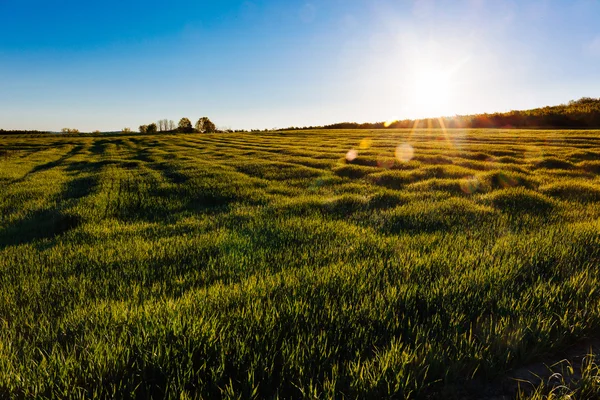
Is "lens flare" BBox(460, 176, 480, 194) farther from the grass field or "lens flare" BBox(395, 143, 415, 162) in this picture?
"lens flare" BBox(395, 143, 415, 162)

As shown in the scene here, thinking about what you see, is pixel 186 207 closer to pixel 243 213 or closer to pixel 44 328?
pixel 243 213

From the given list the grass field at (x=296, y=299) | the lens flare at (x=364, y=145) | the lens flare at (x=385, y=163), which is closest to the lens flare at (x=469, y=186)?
the grass field at (x=296, y=299)

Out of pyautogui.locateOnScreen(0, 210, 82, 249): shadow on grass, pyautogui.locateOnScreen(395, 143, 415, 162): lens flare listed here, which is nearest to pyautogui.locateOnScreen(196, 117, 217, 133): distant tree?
pyautogui.locateOnScreen(395, 143, 415, 162): lens flare

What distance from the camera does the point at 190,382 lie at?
183 cm

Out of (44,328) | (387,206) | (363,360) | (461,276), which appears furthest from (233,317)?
(387,206)

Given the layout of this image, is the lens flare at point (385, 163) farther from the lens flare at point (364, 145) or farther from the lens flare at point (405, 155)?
the lens flare at point (364, 145)

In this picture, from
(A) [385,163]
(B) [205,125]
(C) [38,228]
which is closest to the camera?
(C) [38,228]

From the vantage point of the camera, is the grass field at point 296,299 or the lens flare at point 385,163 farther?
the lens flare at point 385,163

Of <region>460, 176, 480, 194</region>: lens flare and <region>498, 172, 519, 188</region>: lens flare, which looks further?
<region>498, 172, 519, 188</region>: lens flare

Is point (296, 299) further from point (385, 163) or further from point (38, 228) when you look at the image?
point (385, 163)

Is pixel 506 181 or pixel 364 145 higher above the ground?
pixel 364 145

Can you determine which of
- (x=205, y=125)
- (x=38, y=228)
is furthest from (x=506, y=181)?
(x=205, y=125)

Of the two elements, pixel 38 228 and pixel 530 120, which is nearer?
pixel 38 228

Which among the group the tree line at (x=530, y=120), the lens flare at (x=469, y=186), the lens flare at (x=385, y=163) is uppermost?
the tree line at (x=530, y=120)
